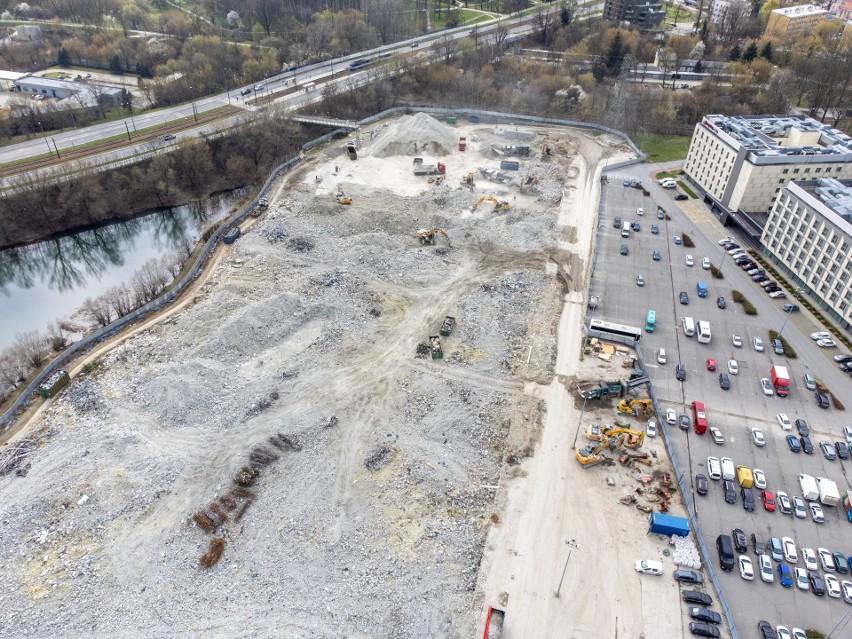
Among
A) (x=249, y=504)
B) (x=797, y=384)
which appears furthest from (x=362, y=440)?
(x=797, y=384)

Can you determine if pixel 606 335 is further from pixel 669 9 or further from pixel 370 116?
pixel 669 9

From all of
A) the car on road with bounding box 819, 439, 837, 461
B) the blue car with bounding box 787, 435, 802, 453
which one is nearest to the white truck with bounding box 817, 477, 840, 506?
the car on road with bounding box 819, 439, 837, 461

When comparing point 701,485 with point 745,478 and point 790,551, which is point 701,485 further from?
point 790,551

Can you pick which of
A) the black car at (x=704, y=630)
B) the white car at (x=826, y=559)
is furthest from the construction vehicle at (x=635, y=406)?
the black car at (x=704, y=630)

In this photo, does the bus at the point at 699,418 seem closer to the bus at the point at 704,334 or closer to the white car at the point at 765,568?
the bus at the point at 704,334

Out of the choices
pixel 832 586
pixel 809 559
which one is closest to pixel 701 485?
pixel 809 559
